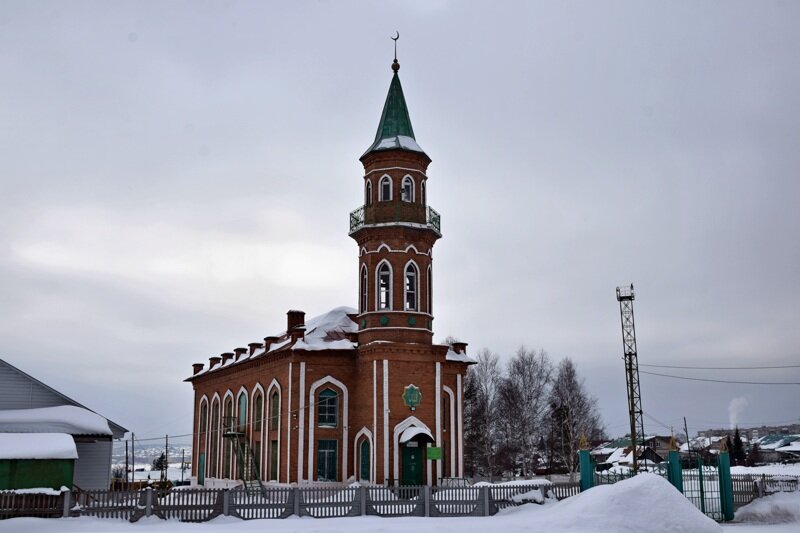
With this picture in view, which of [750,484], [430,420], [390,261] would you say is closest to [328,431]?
[430,420]

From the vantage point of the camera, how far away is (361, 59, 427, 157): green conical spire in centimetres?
3584

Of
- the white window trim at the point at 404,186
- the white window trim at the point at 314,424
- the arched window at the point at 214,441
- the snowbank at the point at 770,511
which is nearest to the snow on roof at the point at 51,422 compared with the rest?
the white window trim at the point at 314,424

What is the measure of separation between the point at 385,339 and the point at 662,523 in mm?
17121

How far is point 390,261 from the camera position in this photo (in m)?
34.8

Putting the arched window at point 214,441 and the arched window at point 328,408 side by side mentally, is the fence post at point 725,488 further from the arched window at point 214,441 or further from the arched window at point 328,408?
the arched window at point 214,441

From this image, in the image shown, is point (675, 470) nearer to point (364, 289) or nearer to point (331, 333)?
point (364, 289)

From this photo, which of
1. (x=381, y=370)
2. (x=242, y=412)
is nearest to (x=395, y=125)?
(x=381, y=370)

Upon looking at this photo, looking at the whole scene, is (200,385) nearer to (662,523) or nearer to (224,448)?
(224,448)

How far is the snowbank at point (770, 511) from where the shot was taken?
24.7m

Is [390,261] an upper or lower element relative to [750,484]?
upper

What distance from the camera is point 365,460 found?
3356cm

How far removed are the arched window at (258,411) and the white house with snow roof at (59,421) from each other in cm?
912

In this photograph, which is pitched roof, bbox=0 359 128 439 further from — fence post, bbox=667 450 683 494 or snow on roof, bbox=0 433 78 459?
fence post, bbox=667 450 683 494

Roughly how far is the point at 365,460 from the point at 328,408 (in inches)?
118
